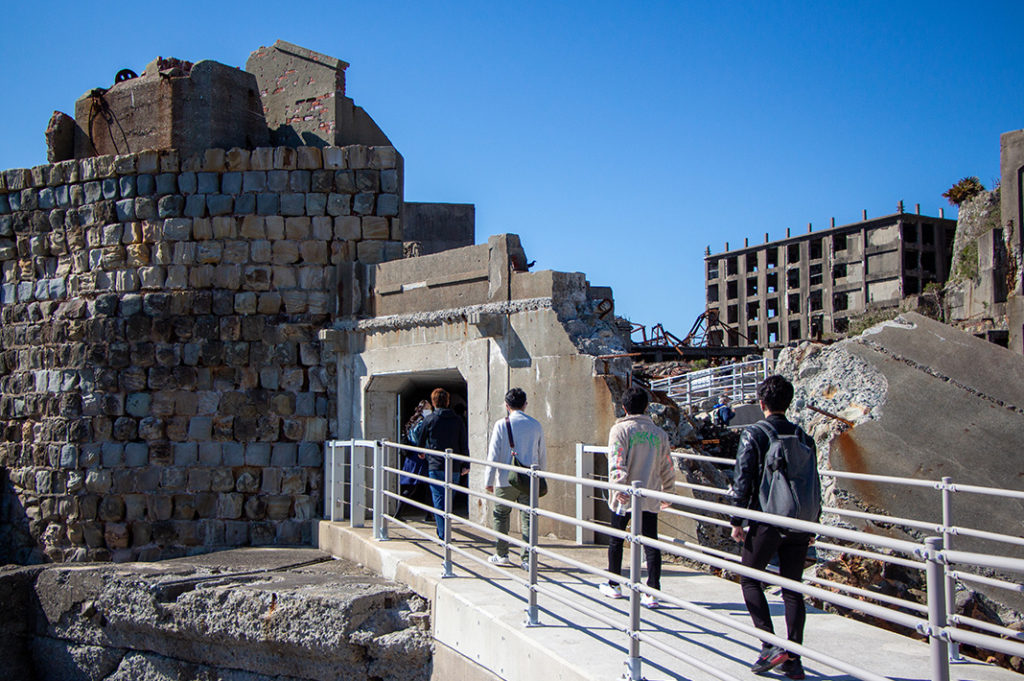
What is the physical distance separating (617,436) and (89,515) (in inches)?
326

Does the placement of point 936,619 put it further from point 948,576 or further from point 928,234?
point 928,234

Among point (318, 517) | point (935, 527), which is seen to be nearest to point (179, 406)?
point (318, 517)

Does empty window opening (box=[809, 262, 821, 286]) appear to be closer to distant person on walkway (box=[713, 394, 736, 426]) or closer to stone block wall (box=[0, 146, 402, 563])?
distant person on walkway (box=[713, 394, 736, 426])

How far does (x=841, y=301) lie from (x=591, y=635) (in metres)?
50.7

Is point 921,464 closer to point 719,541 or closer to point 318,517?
point 719,541

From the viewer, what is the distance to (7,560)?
1202cm

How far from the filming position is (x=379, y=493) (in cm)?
807

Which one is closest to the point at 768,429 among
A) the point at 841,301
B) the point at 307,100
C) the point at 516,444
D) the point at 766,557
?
the point at 766,557

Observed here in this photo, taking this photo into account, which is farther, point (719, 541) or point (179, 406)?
point (179, 406)

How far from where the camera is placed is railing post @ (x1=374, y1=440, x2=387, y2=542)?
26.5ft

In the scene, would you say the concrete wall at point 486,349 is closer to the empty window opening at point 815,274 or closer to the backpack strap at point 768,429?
the backpack strap at point 768,429

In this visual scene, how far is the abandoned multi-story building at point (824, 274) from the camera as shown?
1923 inches

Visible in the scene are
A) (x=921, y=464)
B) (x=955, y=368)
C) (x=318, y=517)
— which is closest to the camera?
(x=921, y=464)

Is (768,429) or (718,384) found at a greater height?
(768,429)
